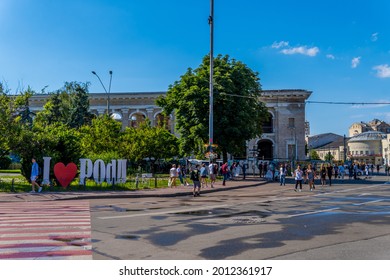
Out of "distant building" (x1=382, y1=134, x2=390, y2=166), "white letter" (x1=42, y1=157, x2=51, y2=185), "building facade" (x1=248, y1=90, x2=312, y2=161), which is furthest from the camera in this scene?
"distant building" (x1=382, y1=134, x2=390, y2=166)

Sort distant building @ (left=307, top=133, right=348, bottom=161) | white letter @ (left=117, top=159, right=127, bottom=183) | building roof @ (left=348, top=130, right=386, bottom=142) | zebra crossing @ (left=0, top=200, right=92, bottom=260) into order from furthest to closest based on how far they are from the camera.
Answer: distant building @ (left=307, top=133, right=348, bottom=161) → building roof @ (left=348, top=130, right=386, bottom=142) → white letter @ (left=117, top=159, right=127, bottom=183) → zebra crossing @ (left=0, top=200, right=92, bottom=260)

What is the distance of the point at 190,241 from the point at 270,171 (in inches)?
1196

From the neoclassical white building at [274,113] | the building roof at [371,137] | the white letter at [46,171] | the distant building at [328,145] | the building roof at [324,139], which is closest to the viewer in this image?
the white letter at [46,171]

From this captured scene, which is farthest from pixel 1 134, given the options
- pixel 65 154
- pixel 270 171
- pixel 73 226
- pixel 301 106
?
pixel 301 106

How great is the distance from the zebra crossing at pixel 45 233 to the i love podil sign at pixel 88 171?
343 inches

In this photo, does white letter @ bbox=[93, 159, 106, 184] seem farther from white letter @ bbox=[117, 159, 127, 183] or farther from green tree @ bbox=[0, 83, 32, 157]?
green tree @ bbox=[0, 83, 32, 157]

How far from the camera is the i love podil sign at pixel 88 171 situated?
76.3 ft

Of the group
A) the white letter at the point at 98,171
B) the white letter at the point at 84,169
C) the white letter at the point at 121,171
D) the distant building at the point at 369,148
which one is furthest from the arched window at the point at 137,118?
the distant building at the point at 369,148

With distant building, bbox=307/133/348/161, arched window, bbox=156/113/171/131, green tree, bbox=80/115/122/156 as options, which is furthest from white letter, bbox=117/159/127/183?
distant building, bbox=307/133/348/161

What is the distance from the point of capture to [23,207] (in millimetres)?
15352

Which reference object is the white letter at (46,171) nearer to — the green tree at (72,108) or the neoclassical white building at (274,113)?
the green tree at (72,108)

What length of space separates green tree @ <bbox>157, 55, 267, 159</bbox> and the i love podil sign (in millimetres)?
13584

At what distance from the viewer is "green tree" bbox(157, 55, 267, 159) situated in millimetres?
38438
